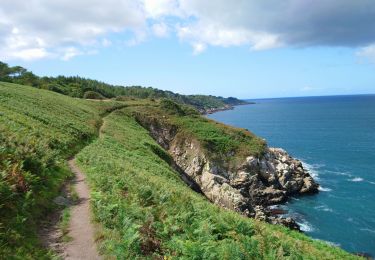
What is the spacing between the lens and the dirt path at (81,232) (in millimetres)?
13305

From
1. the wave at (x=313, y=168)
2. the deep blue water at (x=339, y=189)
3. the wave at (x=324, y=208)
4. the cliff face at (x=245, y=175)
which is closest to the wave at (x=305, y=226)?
the deep blue water at (x=339, y=189)

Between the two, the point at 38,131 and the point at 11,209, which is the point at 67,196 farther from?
the point at 38,131

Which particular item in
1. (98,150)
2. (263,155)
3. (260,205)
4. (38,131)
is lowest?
(260,205)

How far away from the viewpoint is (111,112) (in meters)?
80.1

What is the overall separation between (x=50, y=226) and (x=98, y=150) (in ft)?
73.7

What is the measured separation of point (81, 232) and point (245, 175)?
53.2 metres

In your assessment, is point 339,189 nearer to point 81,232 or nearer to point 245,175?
point 245,175

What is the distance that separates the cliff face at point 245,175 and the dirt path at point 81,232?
121 ft

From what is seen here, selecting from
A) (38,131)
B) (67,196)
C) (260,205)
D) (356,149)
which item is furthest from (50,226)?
(356,149)

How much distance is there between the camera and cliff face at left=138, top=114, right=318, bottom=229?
2391 inches

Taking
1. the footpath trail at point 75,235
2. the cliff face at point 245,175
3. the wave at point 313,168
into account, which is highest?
the footpath trail at point 75,235

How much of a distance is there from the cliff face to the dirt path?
1451 inches

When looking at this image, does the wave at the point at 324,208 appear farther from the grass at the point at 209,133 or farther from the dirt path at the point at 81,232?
the dirt path at the point at 81,232

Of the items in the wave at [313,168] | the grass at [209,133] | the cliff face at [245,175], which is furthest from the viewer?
the wave at [313,168]
